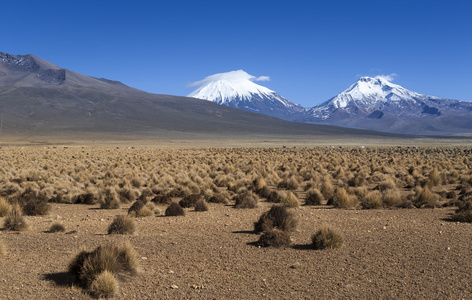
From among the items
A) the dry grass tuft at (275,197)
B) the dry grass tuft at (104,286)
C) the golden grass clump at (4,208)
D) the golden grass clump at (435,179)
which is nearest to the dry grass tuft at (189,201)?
the dry grass tuft at (275,197)

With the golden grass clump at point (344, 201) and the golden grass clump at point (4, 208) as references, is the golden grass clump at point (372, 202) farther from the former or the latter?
the golden grass clump at point (4, 208)

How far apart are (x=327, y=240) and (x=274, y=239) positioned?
1.06 m

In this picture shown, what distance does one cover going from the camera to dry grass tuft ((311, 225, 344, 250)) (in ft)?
28.6

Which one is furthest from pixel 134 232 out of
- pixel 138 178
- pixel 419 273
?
pixel 138 178

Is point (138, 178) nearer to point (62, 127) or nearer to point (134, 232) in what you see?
point (134, 232)

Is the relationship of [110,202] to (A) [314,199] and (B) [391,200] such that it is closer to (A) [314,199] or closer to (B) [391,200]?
(A) [314,199]

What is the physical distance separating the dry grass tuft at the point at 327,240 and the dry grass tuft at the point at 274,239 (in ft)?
1.88

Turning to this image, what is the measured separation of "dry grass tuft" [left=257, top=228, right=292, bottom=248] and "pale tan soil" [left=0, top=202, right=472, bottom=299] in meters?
0.19

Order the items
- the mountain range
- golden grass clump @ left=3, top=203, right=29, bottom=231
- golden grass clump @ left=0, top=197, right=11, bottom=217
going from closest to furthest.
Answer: golden grass clump @ left=3, top=203, right=29, bottom=231, golden grass clump @ left=0, top=197, right=11, bottom=217, the mountain range

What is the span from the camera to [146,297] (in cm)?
633

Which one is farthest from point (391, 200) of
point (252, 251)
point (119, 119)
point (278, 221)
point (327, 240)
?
point (119, 119)

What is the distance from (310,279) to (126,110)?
14790cm

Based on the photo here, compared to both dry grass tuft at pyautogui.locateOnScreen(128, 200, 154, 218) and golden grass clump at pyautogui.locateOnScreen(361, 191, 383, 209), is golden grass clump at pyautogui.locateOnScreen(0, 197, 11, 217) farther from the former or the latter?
golden grass clump at pyautogui.locateOnScreen(361, 191, 383, 209)

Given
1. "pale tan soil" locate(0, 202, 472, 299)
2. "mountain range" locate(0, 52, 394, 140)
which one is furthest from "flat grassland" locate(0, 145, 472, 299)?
"mountain range" locate(0, 52, 394, 140)
